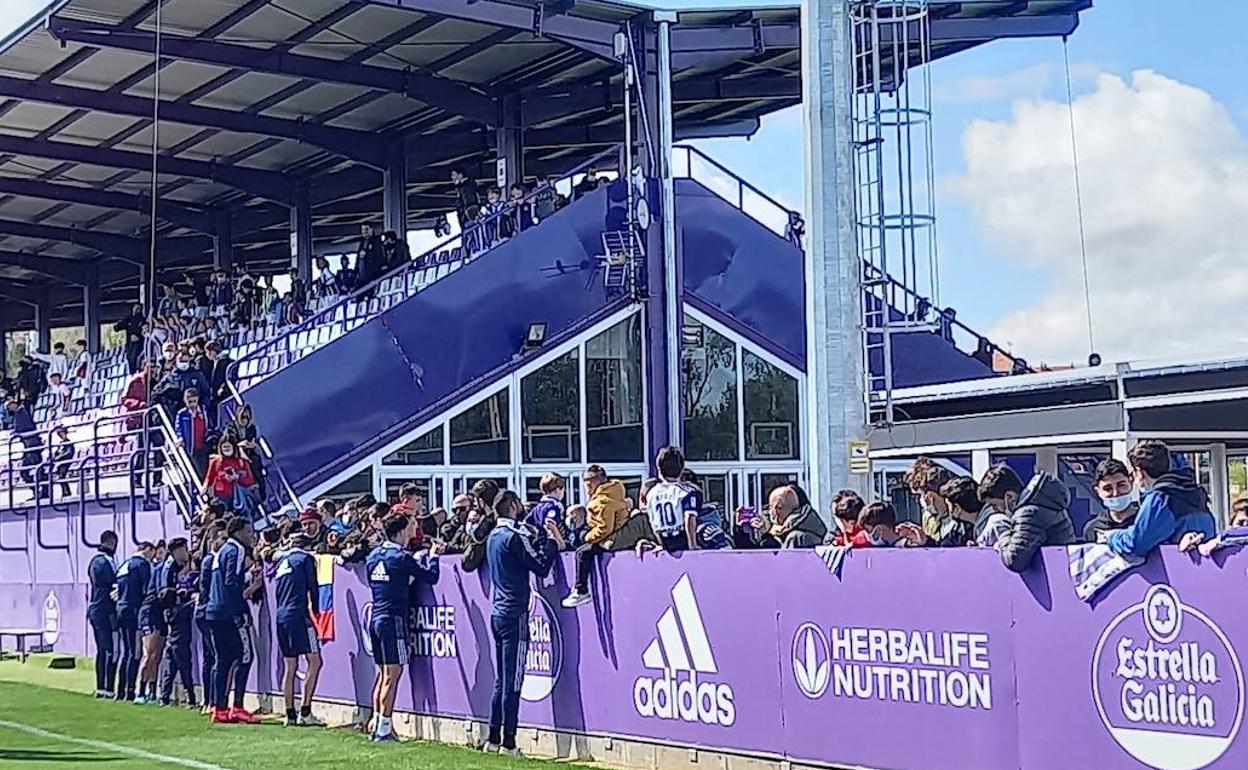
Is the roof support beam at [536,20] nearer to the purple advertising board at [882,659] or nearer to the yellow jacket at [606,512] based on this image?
the purple advertising board at [882,659]

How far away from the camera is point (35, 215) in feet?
137

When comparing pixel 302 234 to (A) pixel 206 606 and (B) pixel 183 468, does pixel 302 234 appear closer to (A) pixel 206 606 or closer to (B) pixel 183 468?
(B) pixel 183 468

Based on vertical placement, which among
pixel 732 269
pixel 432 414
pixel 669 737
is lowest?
pixel 669 737

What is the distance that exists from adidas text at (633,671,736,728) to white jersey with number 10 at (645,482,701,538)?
970mm

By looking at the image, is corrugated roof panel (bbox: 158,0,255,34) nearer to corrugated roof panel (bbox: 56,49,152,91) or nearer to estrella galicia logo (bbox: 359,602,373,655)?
corrugated roof panel (bbox: 56,49,152,91)

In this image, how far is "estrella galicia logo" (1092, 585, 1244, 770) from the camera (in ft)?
29.6

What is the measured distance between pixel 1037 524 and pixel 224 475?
46.7ft

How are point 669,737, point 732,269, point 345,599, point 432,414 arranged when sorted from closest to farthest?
1. point 669,737
2. point 345,599
3. point 432,414
4. point 732,269

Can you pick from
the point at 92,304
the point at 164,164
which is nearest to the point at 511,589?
the point at 164,164

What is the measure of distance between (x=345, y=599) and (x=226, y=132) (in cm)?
1876

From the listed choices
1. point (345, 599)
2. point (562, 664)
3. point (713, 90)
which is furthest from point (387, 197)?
point (562, 664)

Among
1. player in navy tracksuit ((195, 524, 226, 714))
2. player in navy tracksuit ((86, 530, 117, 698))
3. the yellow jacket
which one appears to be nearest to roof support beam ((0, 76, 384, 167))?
player in navy tracksuit ((86, 530, 117, 698))

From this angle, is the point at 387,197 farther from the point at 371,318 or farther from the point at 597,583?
the point at 597,583

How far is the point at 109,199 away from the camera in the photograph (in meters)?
38.8
